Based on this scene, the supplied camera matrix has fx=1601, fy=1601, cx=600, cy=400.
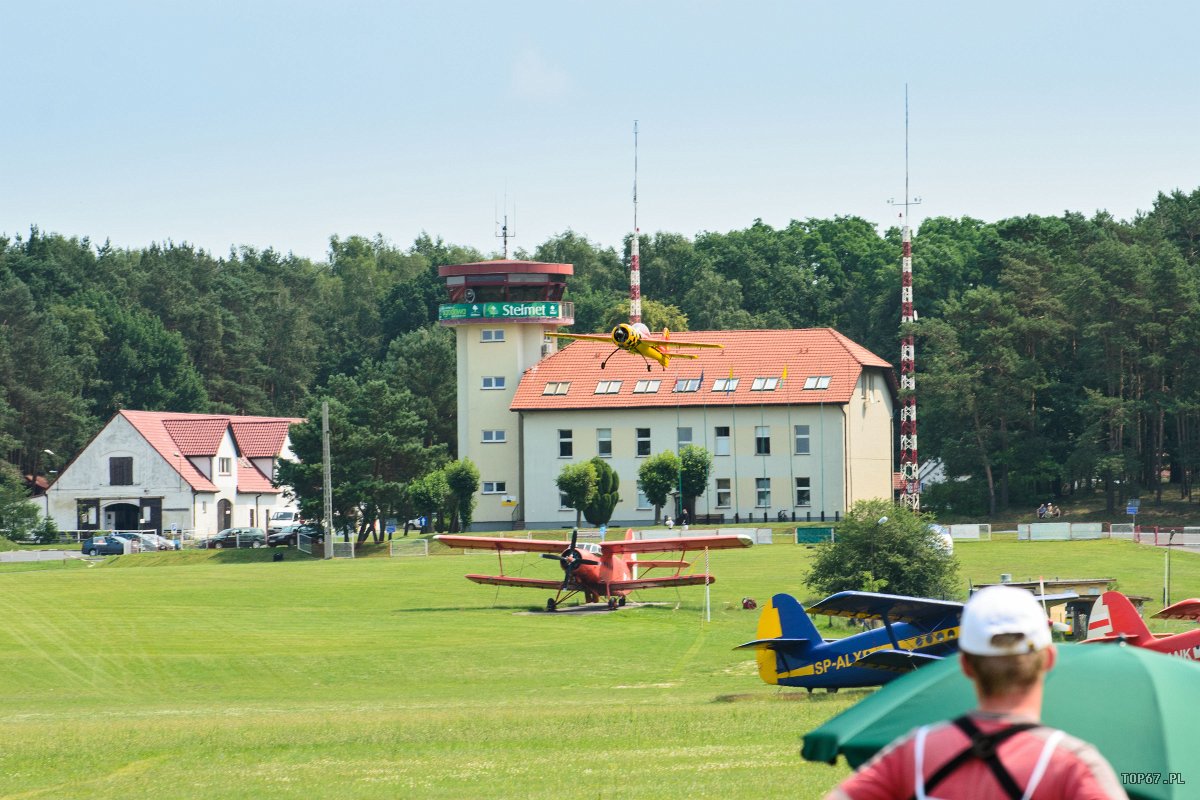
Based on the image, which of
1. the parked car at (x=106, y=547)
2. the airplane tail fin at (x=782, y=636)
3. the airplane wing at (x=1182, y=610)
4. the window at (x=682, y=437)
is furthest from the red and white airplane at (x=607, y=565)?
the window at (x=682, y=437)

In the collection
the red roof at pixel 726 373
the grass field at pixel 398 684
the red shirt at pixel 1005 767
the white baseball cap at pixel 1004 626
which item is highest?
the red roof at pixel 726 373

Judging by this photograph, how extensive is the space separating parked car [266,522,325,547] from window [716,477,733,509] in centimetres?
1805

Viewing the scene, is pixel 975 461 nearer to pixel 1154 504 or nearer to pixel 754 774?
pixel 1154 504

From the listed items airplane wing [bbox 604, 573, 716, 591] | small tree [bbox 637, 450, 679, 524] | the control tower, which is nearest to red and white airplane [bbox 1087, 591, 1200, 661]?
airplane wing [bbox 604, 573, 716, 591]

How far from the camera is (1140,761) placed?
16.5ft

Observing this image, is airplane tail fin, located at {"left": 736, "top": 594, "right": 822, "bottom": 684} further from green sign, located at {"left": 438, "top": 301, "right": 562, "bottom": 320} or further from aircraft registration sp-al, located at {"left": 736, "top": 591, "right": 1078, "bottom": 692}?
green sign, located at {"left": 438, "top": 301, "right": 562, "bottom": 320}

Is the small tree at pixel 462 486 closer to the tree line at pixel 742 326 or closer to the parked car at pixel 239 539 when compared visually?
the tree line at pixel 742 326

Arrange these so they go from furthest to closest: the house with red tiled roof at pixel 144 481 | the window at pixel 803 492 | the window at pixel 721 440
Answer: the house with red tiled roof at pixel 144 481, the window at pixel 721 440, the window at pixel 803 492

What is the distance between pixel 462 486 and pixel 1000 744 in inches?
2687

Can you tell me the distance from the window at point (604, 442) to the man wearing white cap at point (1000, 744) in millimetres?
71196

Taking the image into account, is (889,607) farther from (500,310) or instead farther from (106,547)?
(500,310)

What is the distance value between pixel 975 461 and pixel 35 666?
58498 millimetres

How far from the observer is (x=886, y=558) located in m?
34.0

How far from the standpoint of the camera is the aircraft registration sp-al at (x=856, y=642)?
18156 millimetres
